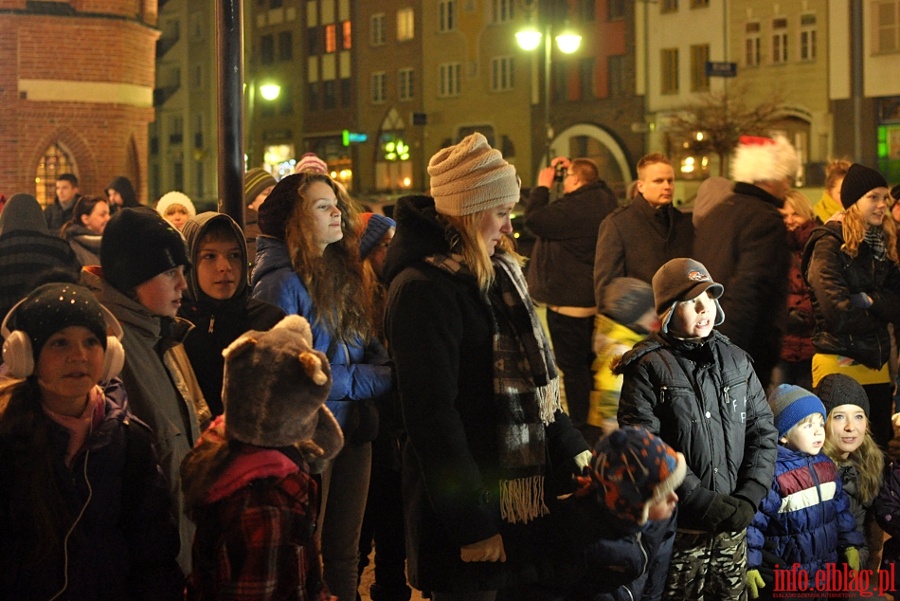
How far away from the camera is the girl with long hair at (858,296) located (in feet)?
25.6

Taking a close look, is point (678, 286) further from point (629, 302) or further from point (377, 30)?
point (377, 30)

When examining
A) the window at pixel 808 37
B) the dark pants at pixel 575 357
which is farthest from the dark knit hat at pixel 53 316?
the window at pixel 808 37

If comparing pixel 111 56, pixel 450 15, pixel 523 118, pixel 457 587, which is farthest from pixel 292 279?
pixel 450 15

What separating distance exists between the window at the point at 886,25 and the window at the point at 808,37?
269cm

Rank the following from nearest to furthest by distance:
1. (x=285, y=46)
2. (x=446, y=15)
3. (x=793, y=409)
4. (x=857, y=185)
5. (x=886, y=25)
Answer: (x=793, y=409), (x=857, y=185), (x=886, y=25), (x=446, y=15), (x=285, y=46)

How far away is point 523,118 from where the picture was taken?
2450 inches

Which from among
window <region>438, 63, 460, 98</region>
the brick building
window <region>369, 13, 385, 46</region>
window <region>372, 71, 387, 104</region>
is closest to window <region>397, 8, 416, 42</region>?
window <region>369, 13, 385, 46</region>

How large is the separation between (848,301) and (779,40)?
46.8 metres

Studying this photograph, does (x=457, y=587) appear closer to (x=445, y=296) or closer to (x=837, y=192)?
(x=445, y=296)

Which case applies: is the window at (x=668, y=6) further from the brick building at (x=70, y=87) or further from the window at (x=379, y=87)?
the brick building at (x=70, y=87)

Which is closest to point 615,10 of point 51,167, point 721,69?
point 721,69

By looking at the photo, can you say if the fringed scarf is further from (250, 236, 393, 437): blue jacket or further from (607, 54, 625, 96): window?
(607, 54, 625, 96): window

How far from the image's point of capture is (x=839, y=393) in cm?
661

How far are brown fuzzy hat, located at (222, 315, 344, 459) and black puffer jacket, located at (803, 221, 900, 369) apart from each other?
4.83 m
